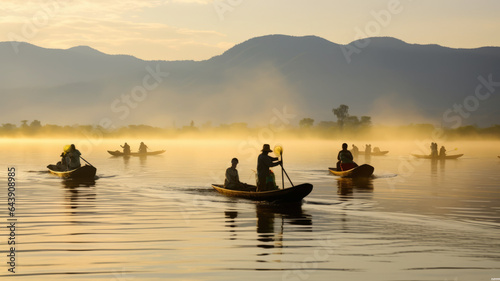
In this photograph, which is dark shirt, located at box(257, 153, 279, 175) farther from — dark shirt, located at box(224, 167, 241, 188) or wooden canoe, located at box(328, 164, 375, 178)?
wooden canoe, located at box(328, 164, 375, 178)

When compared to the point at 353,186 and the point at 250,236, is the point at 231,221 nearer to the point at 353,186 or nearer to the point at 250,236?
the point at 250,236

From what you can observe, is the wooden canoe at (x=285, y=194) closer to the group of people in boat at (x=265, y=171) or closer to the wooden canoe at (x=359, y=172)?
the group of people in boat at (x=265, y=171)

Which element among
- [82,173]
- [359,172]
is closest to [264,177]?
[359,172]

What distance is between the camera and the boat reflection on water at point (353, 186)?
113ft

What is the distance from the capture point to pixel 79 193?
32938mm

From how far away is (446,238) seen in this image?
754 inches

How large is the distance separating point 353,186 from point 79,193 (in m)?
15.8

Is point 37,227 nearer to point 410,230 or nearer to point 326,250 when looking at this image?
point 326,250

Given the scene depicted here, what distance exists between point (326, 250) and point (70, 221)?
31.3ft

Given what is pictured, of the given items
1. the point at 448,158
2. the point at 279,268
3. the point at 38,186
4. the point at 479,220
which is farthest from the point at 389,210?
the point at 448,158

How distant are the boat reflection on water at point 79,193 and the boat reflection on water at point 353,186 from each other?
12329 millimetres

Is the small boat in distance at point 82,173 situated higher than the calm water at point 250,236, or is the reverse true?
the small boat in distance at point 82,173

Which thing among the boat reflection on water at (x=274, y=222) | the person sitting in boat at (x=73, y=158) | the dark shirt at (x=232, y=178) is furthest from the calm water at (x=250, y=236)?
the person sitting in boat at (x=73, y=158)

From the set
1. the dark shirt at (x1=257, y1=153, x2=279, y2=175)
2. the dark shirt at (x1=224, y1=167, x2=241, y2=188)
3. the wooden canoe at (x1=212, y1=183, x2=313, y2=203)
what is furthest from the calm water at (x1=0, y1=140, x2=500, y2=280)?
the dark shirt at (x1=257, y1=153, x2=279, y2=175)
